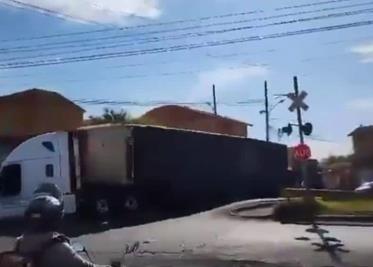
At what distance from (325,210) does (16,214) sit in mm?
10803

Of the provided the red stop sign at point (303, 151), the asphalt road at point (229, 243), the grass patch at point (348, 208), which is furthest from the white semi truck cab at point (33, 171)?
the grass patch at point (348, 208)

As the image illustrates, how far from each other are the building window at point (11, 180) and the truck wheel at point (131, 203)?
3817 millimetres

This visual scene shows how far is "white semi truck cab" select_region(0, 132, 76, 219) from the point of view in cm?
2680

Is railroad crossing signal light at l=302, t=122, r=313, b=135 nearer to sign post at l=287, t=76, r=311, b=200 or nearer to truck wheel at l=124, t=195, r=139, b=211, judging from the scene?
sign post at l=287, t=76, r=311, b=200

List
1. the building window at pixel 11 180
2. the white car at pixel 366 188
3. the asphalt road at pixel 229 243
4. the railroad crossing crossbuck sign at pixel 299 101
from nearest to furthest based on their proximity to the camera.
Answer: the asphalt road at pixel 229 243 < the railroad crossing crossbuck sign at pixel 299 101 < the building window at pixel 11 180 < the white car at pixel 366 188

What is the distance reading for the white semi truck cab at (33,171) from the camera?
26797 mm

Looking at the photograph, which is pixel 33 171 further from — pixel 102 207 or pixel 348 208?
pixel 348 208

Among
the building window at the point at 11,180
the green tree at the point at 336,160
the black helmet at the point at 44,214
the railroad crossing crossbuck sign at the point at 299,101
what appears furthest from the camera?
Answer: the green tree at the point at 336,160

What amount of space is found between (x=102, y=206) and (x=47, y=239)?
74.7 ft

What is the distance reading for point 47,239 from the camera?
14.0ft

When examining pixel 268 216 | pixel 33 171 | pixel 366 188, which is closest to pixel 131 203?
pixel 33 171

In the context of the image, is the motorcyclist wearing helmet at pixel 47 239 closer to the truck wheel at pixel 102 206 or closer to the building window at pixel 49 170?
the truck wheel at pixel 102 206

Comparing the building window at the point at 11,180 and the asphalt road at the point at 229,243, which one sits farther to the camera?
the building window at the point at 11,180

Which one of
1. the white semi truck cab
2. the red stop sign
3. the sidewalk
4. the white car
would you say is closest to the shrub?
the sidewalk
